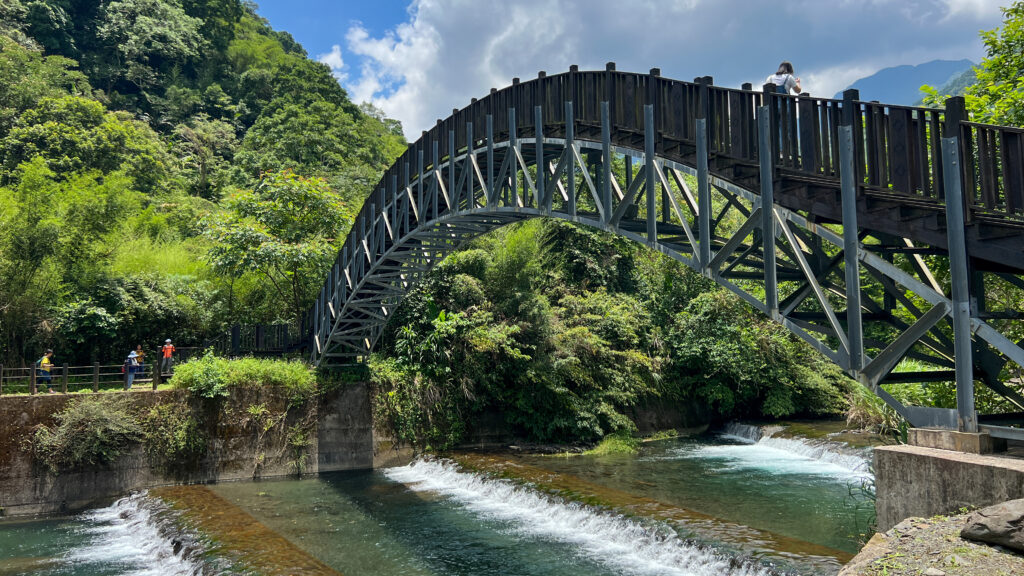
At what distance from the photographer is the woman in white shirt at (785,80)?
10484 mm

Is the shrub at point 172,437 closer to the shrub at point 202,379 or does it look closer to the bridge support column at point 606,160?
the shrub at point 202,379

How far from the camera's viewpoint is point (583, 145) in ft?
45.8

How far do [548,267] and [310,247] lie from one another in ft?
34.3

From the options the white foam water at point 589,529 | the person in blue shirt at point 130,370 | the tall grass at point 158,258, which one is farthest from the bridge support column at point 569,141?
the tall grass at point 158,258

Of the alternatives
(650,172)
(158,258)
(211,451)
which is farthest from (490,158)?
(158,258)

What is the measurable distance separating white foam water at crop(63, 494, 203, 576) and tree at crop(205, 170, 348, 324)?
437 inches

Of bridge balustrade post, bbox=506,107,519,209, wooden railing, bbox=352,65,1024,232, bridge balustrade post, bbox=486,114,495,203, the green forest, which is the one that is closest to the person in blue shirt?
Answer: the green forest

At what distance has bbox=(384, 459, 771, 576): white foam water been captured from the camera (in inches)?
478

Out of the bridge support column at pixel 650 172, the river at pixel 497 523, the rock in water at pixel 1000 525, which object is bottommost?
the river at pixel 497 523

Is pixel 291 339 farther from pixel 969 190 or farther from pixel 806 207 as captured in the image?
pixel 969 190

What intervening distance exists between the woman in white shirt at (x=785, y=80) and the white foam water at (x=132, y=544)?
41.3ft

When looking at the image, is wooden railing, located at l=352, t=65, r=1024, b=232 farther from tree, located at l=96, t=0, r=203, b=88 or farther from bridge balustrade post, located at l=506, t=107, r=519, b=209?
tree, located at l=96, t=0, r=203, b=88

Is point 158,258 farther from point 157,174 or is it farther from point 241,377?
point 157,174

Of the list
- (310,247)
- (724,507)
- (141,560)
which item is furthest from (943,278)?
(310,247)
